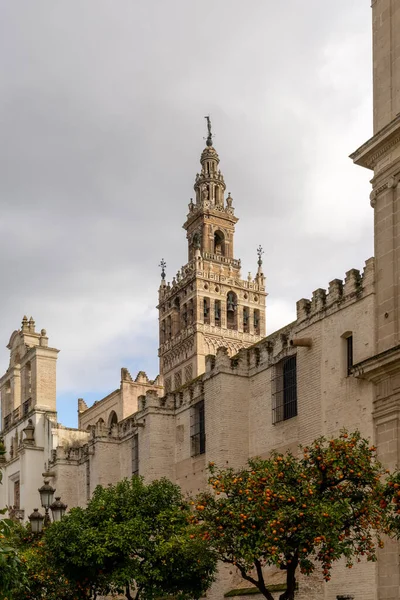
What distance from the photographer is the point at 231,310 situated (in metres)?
86.8

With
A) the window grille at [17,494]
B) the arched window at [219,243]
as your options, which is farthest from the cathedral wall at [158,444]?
the arched window at [219,243]

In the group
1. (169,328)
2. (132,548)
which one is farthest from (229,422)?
(169,328)

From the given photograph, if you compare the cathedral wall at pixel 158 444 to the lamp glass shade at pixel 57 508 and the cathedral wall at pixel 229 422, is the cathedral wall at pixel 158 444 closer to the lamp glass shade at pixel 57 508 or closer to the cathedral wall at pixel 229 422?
the cathedral wall at pixel 229 422

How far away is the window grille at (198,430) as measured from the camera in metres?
37.3

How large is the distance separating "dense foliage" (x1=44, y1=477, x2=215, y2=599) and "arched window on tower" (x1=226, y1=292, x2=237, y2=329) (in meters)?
56.6

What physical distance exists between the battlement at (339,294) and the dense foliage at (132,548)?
7.14m

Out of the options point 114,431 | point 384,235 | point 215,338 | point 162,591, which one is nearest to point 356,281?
point 384,235

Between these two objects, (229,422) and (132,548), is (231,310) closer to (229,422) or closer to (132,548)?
(229,422)

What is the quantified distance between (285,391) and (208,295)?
5295cm

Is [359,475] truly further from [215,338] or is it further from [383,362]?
[215,338]

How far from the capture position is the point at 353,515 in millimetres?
19812

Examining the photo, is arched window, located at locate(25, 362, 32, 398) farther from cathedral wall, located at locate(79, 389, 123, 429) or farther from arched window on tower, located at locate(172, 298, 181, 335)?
arched window on tower, located at locate(172, 298, 181, 335)

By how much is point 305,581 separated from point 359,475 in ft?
35.3

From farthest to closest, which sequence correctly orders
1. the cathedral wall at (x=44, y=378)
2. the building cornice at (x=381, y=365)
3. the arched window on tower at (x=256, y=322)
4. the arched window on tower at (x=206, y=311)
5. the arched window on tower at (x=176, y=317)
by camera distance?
the arched window on tower at (x=176, y=317), the arched window on tower at (x=256, y=322), the arched window on tower at (x=206, y=311), the cathedral wall at (x=44, y=378), the building cornice at (x=381, y=365)
